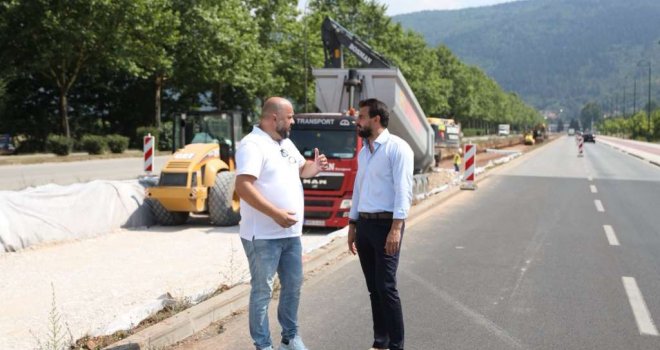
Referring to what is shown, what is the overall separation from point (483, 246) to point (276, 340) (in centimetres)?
536

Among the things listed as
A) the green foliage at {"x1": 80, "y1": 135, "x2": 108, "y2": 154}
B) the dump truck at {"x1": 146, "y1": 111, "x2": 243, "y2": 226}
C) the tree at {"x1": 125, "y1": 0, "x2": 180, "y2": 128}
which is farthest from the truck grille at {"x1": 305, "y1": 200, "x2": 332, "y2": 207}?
the green foliage at {"x1": 80, "y1": 135, "x2": 108, "y2": 154}

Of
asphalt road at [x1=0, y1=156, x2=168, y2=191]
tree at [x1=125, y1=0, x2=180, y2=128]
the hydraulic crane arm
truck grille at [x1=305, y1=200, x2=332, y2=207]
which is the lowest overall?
asphalt road at [x1=0, y1=156, x2=168, y2=191]

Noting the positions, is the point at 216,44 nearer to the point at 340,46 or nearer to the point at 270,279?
the point at 340,46

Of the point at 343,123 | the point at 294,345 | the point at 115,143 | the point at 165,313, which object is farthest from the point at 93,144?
the point at 294,345

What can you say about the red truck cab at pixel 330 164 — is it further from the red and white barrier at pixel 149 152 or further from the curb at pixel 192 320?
the red and white barrier at pixel 149 152

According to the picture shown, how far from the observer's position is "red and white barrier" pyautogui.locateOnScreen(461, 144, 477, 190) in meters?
19.1

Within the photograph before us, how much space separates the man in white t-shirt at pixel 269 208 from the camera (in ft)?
14.1

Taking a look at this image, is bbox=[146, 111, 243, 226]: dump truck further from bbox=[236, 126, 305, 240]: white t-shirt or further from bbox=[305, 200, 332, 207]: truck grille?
bbox=[236, 126, 305, 240]: white t-shirt

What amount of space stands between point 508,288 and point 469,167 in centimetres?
1255

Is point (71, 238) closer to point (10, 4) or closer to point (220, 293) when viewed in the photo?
point (220, 293)

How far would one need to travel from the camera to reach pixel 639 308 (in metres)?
6.36

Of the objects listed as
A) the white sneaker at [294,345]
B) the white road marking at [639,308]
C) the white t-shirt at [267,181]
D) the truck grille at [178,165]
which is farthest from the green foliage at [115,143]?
the white t-shirt at [267,181]

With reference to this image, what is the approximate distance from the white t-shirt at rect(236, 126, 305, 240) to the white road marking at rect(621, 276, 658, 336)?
3.44 metres

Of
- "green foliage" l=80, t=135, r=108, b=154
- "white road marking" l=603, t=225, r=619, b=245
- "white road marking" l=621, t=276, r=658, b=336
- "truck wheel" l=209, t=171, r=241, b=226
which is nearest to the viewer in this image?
"white road marking" l=621, t=276, r=658, b=336
